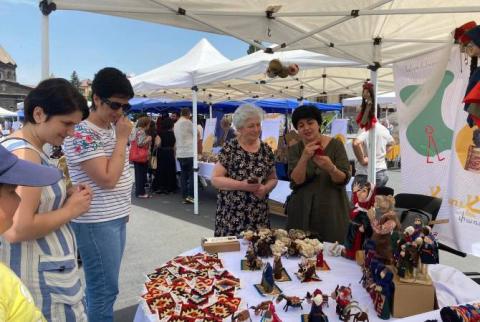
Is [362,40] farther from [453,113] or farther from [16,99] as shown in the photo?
[16,99]

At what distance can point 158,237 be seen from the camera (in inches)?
186

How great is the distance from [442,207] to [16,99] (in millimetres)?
57786

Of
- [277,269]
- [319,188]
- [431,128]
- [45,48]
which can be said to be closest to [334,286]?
[277,269]

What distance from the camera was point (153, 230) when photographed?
5027 millimetres

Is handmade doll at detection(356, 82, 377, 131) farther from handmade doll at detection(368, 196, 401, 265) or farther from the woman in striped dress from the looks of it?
the woman in striped dress

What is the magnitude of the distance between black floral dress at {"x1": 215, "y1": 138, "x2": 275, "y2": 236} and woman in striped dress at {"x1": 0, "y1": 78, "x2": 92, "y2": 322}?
3.66 ft

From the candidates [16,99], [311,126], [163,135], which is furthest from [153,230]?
[16,99]

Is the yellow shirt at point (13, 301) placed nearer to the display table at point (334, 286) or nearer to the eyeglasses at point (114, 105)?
the display table at point (334, 286)

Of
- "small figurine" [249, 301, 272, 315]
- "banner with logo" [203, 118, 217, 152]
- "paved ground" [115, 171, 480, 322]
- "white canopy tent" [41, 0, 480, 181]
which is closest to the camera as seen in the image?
"small figurine" [249, 301, 272, 315]

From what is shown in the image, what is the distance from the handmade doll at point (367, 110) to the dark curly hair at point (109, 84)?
223cm

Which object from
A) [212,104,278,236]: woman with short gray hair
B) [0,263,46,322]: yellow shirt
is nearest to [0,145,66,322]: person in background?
[0,263,46,322]: yellow shirt

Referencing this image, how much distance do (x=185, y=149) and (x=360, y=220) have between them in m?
5.14

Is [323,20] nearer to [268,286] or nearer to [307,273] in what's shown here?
[307,273]

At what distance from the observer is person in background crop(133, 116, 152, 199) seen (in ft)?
23.0
